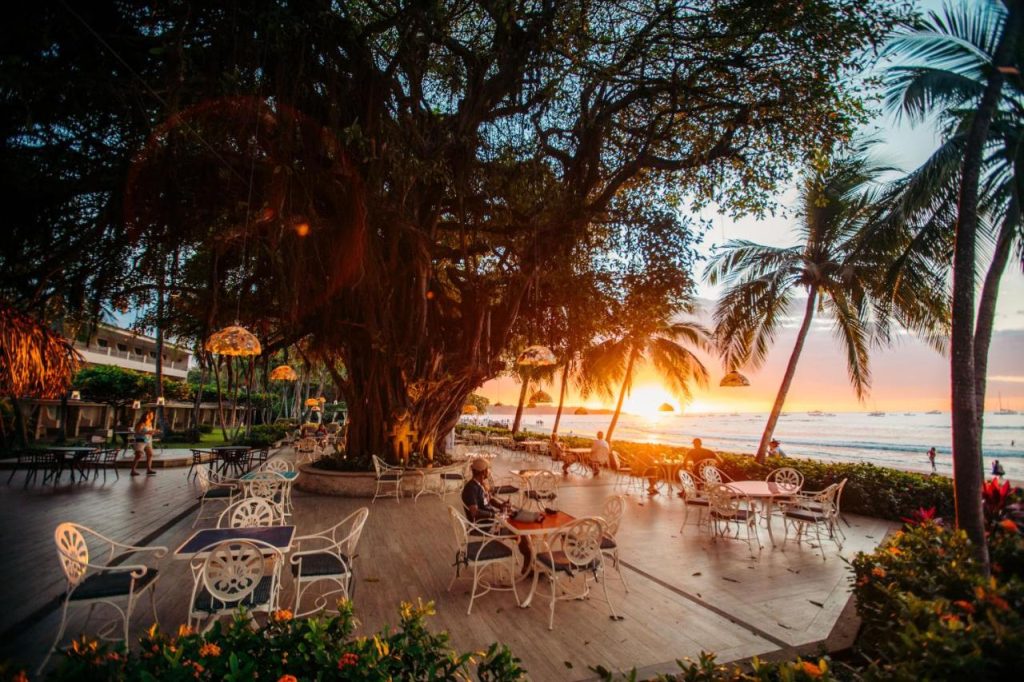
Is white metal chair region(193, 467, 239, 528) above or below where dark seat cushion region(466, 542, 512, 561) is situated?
below

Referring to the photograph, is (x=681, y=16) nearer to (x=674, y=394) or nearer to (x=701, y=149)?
(x=701, y=149)

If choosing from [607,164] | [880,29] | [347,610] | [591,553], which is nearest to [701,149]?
[607,164]

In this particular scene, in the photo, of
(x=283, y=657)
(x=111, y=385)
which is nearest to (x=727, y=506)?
(x=283, y=657)

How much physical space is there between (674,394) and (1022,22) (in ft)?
57.5

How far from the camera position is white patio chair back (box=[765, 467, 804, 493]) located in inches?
294

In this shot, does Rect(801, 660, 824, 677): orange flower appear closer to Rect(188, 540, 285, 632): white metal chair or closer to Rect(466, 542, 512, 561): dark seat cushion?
Rect(466, 542, 512, 561): dark seat cushion

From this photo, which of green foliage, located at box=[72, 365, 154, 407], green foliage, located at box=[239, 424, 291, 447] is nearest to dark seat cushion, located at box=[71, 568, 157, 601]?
green foliage, located at box=[239, 424, 291, 447]

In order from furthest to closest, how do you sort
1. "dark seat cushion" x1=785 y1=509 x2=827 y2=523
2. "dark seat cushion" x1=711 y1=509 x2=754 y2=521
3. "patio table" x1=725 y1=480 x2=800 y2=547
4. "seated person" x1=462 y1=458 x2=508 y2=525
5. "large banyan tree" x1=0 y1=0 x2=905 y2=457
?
"patio table" x1=725 y1=480 x2=800 y2=547 → "dark seat cushion" x1=711 y1=509 x2=754 y2=521 → "dark seat cushion" x1=785 y1=509 x2=827 y2=523 → "seated person" x1=462 y1=458 x2=508 y2=525 → "large banyan tree" x1=0 y1=0 x2=905 y2=457

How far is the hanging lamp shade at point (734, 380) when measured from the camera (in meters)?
11.9

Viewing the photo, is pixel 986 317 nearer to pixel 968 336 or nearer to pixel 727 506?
pixel 968 336

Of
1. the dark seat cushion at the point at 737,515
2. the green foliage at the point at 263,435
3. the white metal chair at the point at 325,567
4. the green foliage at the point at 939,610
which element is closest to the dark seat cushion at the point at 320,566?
the white metal chair at the point at 325,567

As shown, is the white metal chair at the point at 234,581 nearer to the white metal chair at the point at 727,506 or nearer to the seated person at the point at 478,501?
the seated person at the point at 478,501

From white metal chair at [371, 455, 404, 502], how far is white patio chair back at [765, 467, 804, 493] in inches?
284

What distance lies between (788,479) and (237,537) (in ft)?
31.5
